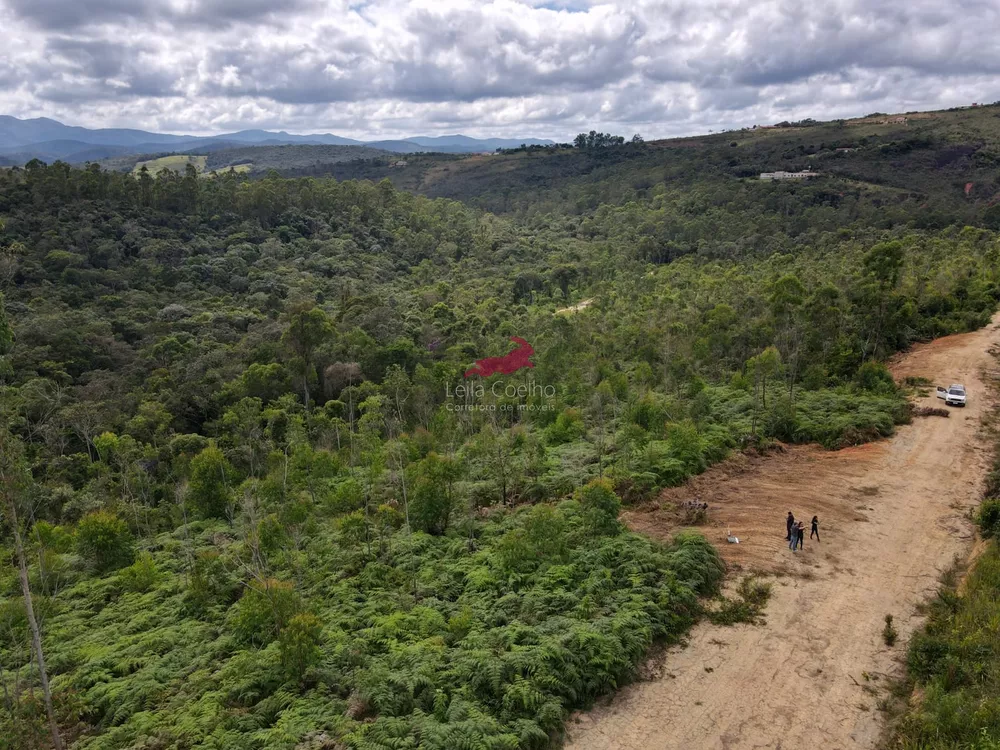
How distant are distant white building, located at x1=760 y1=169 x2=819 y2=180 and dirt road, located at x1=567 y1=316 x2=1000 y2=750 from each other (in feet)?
291

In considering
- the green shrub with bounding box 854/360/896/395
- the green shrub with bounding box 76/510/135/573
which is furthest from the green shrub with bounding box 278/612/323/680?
the green shrub with bounding box 854/360/896/395

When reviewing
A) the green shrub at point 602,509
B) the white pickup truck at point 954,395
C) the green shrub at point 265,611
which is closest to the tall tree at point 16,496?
the green shrub at point 265,611

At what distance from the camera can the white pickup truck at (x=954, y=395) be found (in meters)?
26.3

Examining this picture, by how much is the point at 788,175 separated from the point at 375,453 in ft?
346

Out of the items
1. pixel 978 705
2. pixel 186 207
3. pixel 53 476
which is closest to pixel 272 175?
pixel 186 207

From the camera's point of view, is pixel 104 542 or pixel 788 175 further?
pixel 788 175

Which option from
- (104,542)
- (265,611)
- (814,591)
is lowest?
(104,542)

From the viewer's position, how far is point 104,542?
20141 mm

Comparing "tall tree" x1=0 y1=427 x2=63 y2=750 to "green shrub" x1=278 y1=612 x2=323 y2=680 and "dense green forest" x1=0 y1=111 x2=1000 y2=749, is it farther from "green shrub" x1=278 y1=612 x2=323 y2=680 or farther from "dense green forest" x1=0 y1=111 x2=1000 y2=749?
"green shrub" x1=278 y1=612 x2=323 y2=680

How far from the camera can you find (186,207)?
80812 mm

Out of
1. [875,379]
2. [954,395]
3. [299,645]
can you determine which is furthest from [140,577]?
[954,395]

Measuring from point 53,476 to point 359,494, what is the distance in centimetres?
1923

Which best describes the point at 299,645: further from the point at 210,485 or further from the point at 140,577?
the point at 210,485

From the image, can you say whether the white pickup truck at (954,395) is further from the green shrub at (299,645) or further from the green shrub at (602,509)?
A: the green shrub at (299,645)
